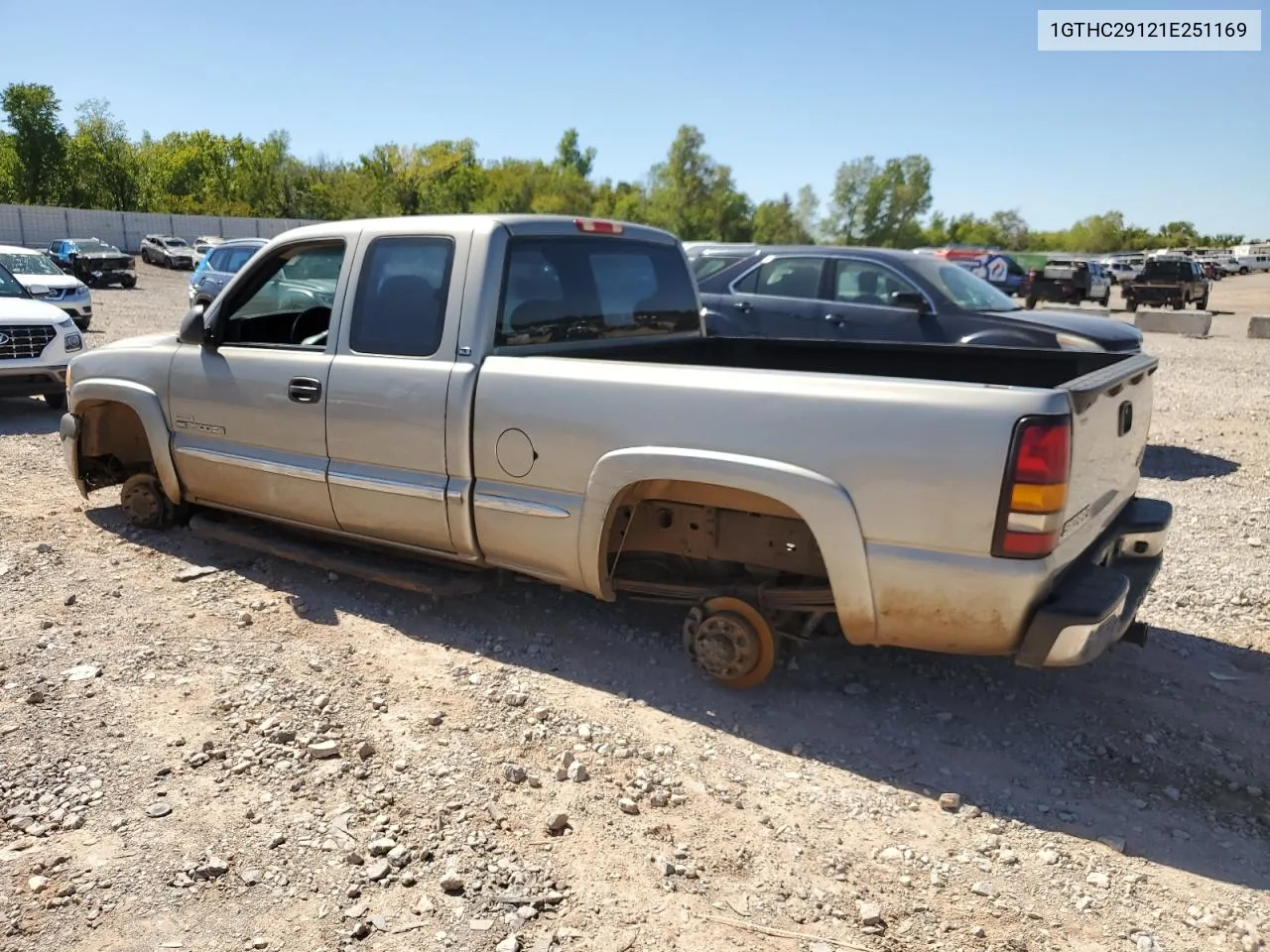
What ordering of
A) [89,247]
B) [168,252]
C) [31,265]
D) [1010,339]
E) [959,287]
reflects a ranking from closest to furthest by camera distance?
1. [1010,339]
2. [959,287]
3. [31,265]
4. [89,247]
5. [168,252]

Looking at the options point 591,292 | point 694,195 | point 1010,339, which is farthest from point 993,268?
point 694,195

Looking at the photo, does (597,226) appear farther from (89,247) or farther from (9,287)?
(89,247)

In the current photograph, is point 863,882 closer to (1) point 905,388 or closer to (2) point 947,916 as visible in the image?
(2) point 947,916

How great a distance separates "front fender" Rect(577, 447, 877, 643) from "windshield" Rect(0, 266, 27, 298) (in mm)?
9542

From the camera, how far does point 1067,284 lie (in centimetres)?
3148

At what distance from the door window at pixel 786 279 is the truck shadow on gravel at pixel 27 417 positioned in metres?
6.89

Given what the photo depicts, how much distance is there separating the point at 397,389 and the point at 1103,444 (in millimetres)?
2922

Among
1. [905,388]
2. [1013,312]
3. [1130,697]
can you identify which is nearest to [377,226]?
[905,388]

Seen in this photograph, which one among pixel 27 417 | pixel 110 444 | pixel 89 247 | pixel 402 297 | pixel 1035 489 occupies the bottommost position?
pixel 27 417

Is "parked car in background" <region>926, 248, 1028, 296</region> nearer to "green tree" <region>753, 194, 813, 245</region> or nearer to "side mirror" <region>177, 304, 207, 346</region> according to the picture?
"side mirror" <region>177, 304, 207, 346</region>

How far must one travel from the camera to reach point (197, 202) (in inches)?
2972

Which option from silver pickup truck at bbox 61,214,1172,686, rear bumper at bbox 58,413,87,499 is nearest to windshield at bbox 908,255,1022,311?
silver pickup truck at bbox 61,214,1172,686

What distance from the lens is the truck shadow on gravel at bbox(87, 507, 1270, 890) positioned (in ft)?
10.3

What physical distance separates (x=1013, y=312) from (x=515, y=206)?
78.9 meters
